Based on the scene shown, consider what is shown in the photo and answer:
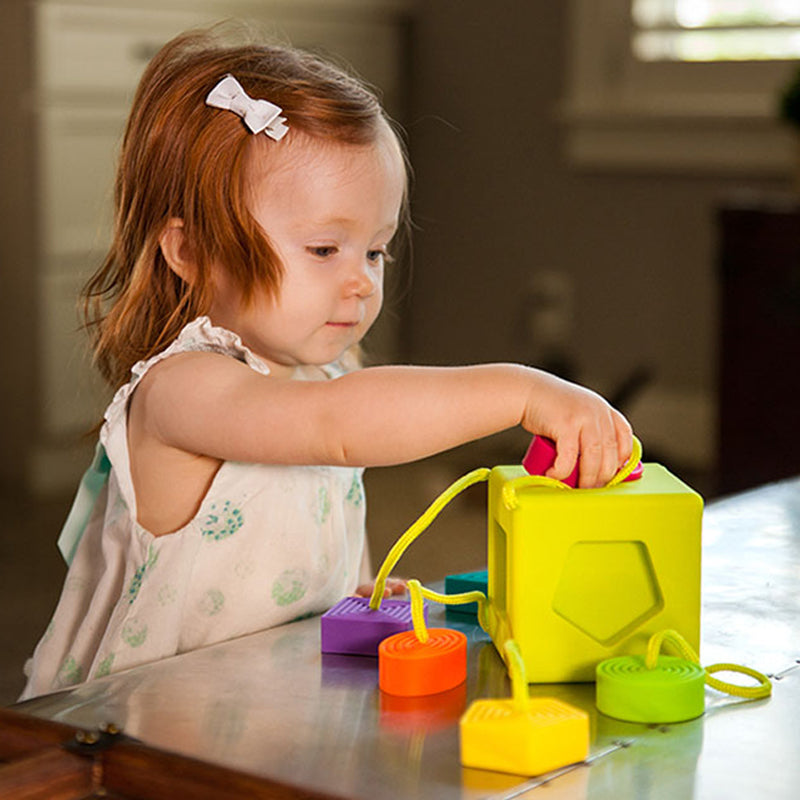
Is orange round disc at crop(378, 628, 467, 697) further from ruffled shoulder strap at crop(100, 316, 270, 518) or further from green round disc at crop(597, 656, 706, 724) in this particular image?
ruffled shoulder strap at crop(100, 316, 270, 518)

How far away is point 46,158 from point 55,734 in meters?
2.68

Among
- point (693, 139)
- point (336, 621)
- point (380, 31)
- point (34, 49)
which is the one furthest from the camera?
point (380, 31)

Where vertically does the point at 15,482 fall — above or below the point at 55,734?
below

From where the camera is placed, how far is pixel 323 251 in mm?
1042

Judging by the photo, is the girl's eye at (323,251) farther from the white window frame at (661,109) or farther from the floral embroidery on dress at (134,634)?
the white window frame at (661,109)

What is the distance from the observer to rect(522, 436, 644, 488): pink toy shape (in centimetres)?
78

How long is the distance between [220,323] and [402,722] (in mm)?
471

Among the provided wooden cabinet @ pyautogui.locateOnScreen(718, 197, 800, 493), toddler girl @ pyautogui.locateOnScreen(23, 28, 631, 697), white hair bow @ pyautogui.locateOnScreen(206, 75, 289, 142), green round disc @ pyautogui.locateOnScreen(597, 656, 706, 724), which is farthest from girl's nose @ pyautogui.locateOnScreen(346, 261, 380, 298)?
wooden cabinet @ pyautogui.locateOnScreen(718, 197, 800, 493)

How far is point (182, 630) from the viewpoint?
1027 millimetres

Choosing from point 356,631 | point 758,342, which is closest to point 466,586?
point 356,631

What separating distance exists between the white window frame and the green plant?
32 centimetres

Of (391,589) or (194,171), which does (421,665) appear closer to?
(391,589)

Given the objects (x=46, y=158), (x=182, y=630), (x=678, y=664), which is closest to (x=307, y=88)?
(x=182, y=630)

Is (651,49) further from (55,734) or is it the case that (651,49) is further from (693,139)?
(55,734)
